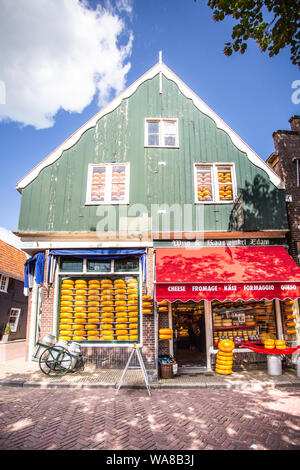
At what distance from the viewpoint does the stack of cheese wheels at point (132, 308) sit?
33.4ft

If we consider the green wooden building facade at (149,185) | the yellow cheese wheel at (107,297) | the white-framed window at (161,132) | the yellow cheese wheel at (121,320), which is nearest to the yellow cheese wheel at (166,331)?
the green wooden building facade at (149,185)

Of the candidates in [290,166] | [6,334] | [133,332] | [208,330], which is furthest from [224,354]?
[6,334]

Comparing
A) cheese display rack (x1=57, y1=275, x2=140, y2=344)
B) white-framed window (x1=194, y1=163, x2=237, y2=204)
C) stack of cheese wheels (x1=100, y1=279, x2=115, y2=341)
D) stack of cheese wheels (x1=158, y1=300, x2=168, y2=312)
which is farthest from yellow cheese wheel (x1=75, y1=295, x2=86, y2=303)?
white-framed window (x1=194, y1=163, x2=237, y2=204)

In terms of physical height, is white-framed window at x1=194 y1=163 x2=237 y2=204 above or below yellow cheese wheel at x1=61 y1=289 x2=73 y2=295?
above

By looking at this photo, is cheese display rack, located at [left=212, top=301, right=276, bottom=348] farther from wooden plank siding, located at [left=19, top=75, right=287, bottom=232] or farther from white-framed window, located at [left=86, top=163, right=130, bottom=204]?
white-framed window, located at [left=86, top=163, right=130, bottom=204]

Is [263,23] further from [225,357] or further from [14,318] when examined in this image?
[14,318]

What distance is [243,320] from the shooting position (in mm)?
10586

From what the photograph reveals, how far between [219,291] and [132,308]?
3469 millimetres

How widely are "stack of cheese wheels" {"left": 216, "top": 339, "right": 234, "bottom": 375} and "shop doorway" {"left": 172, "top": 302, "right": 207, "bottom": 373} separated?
662 millimetres

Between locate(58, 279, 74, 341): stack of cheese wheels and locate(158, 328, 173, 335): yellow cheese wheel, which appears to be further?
locate(58, 279, 74, 341): stack of cheese wheels

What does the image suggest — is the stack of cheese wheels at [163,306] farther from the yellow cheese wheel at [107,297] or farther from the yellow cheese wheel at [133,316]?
the yellow cheese wheel at [107,297]

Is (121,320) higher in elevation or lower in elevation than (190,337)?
higher

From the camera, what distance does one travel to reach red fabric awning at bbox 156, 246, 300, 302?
28.4 feet
